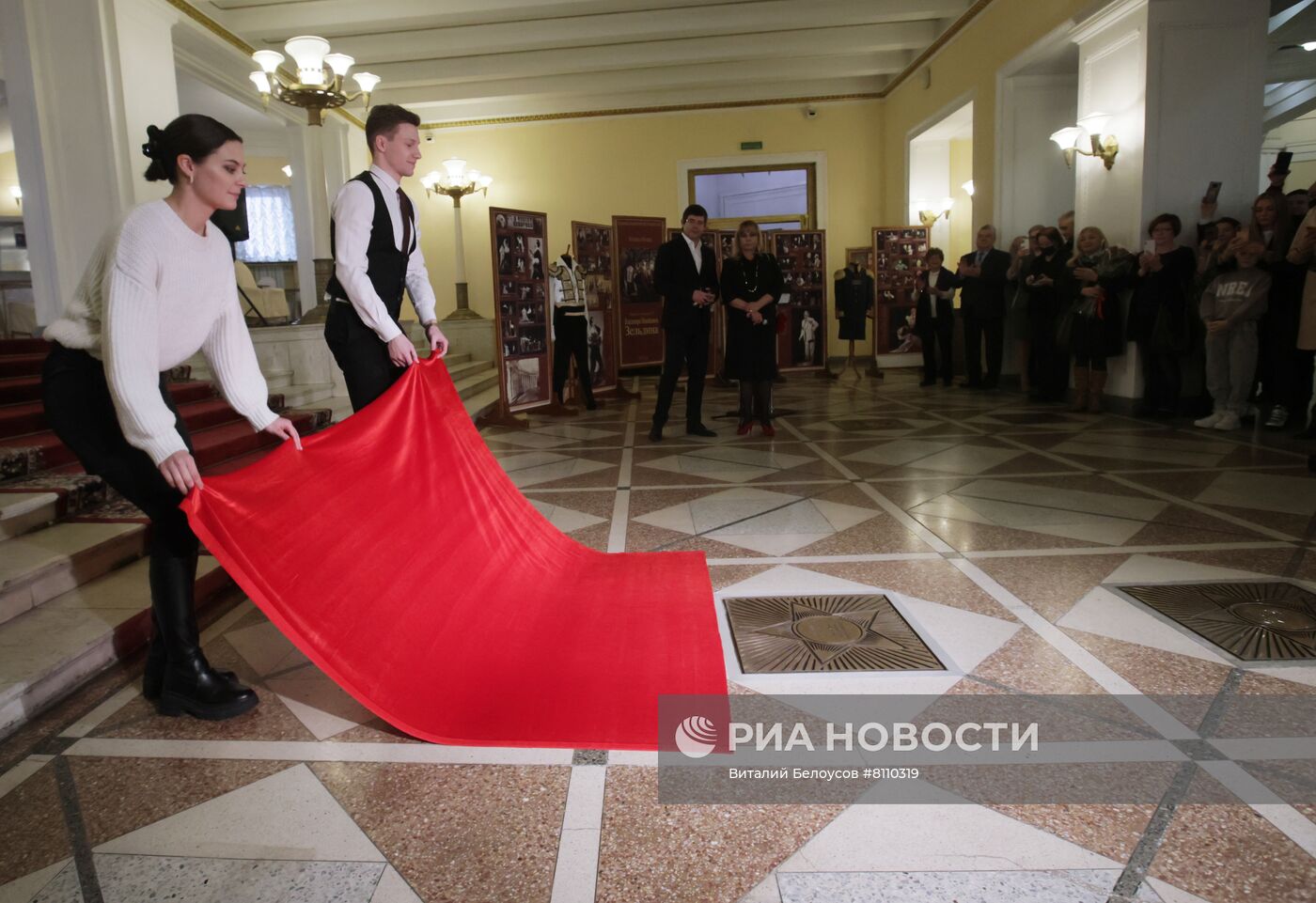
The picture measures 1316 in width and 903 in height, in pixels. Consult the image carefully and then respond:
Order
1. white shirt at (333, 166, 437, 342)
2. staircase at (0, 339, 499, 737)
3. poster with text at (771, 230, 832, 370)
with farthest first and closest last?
poster with text at (771, 230, 832, 370), white shirt at (333, 166, 437, 342), staircase at (0, 339, 499, 737)

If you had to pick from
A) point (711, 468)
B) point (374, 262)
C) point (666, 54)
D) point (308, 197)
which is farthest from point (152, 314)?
point (666, 54)

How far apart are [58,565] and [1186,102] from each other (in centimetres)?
716

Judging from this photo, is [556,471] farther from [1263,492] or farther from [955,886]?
[955,886]

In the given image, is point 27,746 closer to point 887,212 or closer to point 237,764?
point 237,764

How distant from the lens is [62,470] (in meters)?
3.47

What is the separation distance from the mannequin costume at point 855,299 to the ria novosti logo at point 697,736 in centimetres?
955

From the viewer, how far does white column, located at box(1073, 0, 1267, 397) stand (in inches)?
226

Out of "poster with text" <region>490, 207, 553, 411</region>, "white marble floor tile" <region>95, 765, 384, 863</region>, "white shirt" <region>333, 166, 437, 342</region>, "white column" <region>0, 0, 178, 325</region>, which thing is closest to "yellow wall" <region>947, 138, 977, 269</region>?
"poster with text" <region>490, 207, 553, 411</region>

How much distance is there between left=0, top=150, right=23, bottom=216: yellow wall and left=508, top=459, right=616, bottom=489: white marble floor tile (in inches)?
509

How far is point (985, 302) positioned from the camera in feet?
25.7

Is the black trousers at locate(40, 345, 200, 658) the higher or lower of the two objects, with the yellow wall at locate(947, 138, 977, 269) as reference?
lower

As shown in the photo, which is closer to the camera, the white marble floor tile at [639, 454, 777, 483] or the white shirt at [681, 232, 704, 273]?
the white marble floor tile at [639, 454, 777, 483]

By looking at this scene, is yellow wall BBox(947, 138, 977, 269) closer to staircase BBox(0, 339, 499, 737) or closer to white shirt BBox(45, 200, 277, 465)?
staircase BBox(0, 339, 499, 737)

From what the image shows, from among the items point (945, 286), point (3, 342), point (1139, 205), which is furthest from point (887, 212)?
point (3, 342)
